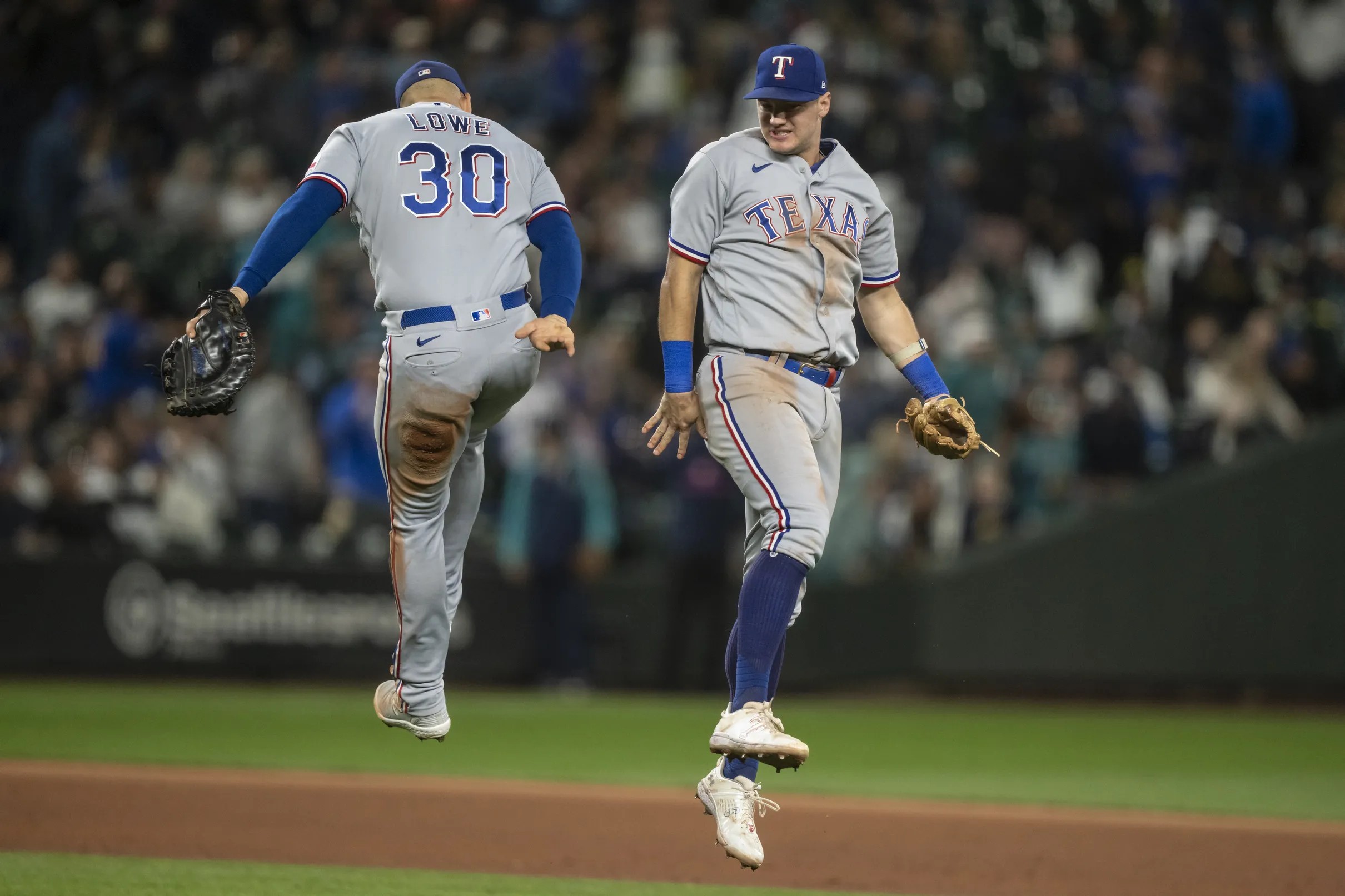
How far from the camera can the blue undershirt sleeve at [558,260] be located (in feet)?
18.1

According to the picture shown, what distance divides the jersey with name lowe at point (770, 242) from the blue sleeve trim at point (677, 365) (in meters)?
0.15

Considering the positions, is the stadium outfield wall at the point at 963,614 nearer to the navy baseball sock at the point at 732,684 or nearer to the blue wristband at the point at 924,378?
the blue wristband at the point at 924,378

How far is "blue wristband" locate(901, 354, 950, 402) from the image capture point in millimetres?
5738

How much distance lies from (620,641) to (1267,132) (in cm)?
634

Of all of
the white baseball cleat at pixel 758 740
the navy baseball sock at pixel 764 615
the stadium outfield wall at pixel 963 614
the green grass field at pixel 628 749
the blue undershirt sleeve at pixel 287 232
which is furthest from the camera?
the stadium outfield wall at pixel 963 614

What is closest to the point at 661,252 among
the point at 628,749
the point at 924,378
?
the point at 628,749

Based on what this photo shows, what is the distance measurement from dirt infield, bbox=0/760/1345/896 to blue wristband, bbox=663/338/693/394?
1.79m

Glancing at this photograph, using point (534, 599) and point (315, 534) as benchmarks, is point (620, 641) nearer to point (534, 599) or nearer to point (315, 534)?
point (534, 599)

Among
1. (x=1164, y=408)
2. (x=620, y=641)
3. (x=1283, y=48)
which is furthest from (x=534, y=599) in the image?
(x=1283, y=48)

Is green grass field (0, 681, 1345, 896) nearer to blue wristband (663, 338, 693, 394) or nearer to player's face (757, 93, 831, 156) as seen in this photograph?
blue wristband (663, 338, 693, 394)

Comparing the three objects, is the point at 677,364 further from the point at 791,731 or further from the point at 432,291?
the point at 791,731

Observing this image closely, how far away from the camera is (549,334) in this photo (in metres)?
5.23

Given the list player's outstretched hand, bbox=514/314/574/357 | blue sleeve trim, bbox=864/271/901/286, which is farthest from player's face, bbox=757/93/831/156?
player's outstretched hand, bbox=514/314/574/357

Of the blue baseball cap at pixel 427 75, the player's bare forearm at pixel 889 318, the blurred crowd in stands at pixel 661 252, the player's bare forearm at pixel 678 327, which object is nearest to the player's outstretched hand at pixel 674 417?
the player's bare forearm at pixel 678 327
